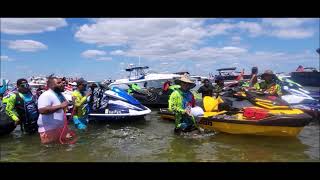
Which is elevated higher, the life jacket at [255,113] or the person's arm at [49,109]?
the person's arm at [49,109]

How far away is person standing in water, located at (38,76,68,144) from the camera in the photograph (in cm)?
707

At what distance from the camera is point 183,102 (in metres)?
9.01

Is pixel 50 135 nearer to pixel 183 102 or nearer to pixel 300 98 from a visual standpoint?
pixel 183 102

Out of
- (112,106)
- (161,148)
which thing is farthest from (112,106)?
(161,148)

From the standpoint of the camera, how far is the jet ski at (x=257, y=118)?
873 cm

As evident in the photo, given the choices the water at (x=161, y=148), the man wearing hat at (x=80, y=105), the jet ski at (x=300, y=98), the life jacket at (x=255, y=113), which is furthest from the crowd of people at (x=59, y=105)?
the life jacket at (x=255, y=113)

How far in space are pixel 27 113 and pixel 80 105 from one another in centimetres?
139

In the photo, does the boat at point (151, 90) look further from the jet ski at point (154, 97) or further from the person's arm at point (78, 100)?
the person's arm at point (78, 100)

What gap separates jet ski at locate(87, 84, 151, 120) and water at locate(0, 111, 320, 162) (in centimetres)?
108

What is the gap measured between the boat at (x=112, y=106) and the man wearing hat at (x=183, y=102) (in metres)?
2.84

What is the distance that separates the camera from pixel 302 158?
7598 mm

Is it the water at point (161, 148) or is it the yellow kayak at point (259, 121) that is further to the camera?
the yellow kayak at point (259, 121)
